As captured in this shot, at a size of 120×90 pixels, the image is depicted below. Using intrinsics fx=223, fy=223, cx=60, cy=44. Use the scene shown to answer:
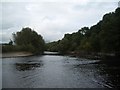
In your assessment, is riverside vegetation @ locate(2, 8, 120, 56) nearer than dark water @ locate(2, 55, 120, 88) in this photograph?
No

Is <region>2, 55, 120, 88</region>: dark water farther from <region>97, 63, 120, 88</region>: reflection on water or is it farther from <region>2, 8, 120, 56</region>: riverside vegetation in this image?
<region>2, 8, 120, 56</region>: riverside vegetation

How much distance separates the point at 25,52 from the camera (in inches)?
4668

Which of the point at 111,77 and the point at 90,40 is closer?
the point at 111,77

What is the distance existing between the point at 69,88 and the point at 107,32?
2091 inches

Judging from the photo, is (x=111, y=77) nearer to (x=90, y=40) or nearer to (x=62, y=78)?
(x=62, y=78)

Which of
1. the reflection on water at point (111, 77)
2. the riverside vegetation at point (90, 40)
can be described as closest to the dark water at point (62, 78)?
the reflection on water at point (111, 77)

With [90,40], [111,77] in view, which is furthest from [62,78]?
[90,40]

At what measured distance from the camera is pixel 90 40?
10275 centimetres

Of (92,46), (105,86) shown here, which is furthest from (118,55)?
(105,86)

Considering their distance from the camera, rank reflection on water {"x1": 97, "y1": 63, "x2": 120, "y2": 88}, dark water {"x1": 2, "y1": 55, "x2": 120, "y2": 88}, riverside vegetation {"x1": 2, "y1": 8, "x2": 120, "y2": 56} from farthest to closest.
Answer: riverside vegetation {"x1": 2, "y1": 8, "x2": 120, "y2": 56} < reflection on water {"x1": 97, "y1": 63, "x2": 120, "y2": 88} < dark water {"x1": 2, "y1": 55, "x2": 120, "y2": 88}

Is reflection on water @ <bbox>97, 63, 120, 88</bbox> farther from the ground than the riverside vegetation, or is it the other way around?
the riverside vegetation

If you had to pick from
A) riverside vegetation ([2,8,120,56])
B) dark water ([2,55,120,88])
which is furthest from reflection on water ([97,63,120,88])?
riverside vegetation ([2,8,120,56])

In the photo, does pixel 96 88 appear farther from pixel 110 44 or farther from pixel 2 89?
pixel 110 44

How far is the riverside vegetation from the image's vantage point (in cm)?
6888
